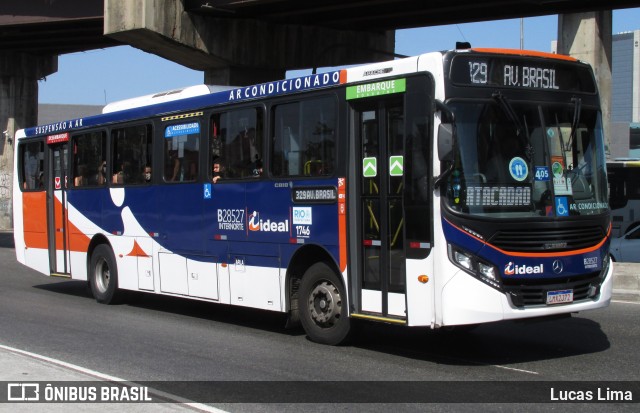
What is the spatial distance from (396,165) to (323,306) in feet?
7.18

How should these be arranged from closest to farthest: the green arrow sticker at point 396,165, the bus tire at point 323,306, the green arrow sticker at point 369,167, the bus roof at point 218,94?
the green arrow sticker at point 396,165
the bus roof at point 218,94
the green arrow sticker at point 369,167
the bus tire at point 323,306

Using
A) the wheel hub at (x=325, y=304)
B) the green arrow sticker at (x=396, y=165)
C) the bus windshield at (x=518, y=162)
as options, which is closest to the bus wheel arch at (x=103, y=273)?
the wheel hub at (x=325, y=304)

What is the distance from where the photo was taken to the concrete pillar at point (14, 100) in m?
42.6

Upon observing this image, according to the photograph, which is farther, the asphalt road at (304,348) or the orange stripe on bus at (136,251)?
the orange stripe on bus at (136,251)

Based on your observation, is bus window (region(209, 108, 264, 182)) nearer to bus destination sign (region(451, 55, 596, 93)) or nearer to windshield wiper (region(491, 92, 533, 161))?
bus destination sign (region(451, 55, 596, 93))

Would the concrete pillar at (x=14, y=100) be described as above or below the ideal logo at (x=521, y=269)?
above

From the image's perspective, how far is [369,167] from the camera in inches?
385

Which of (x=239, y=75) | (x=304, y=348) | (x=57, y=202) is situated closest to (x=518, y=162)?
(x=304, y=348)

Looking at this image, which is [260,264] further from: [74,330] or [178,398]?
[178,398]

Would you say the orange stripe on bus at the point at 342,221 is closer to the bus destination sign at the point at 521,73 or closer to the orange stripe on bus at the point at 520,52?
the bus destination sign at the point at 521,73

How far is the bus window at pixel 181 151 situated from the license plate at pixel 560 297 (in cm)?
602

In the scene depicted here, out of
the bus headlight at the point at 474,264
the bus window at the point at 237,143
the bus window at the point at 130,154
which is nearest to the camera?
the bus headlight at the point at 474,264

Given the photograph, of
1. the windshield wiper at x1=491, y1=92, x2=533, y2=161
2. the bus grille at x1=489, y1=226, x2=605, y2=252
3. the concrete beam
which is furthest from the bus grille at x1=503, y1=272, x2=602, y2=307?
the concrete beam

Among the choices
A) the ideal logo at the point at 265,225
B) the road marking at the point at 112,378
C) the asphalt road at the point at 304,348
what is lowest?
the asphalt road at the point at 304,348
